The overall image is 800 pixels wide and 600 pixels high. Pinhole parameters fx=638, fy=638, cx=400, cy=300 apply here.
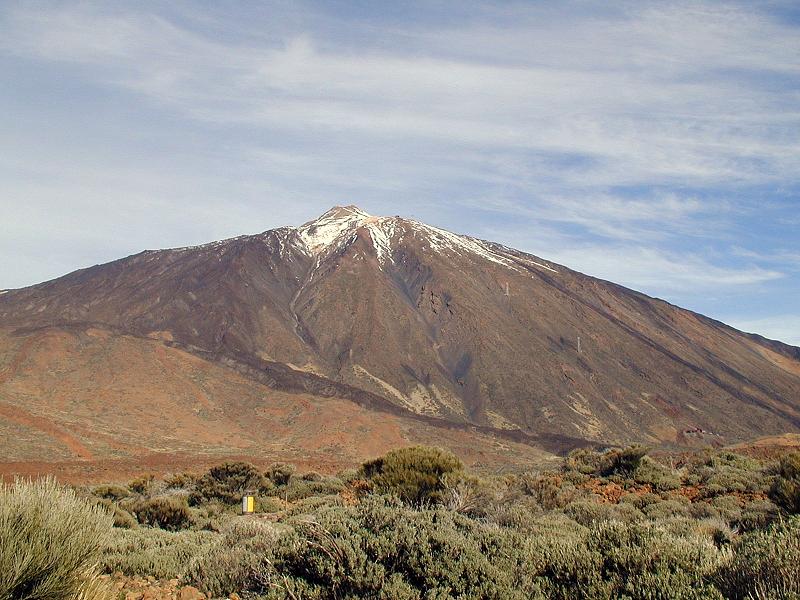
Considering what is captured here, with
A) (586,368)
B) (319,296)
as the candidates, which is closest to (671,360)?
(586,368)

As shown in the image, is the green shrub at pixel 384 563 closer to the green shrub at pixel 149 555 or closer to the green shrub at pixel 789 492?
the green shrub at pixel 149 555

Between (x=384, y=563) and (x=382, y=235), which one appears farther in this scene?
(x=382, y=235)

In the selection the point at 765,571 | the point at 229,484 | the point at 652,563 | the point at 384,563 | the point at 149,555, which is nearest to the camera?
the point at 765,571

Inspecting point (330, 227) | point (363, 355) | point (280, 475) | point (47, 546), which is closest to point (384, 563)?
point (47, 546)

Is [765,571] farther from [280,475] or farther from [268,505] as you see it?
[280,475]

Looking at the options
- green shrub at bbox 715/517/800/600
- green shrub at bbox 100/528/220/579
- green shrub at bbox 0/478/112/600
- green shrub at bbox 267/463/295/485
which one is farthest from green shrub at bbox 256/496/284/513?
green shrub at bbox 715/517/800/600

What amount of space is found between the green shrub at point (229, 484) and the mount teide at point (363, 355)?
62.4 feet

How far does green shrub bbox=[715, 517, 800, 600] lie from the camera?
3.74 metres

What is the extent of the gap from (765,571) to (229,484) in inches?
595

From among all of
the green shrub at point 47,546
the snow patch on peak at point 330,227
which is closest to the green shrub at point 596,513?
the green shrub at point 47,546

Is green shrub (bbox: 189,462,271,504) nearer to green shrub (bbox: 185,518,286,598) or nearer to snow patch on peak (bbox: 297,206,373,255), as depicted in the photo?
green shrub (bbox: 185,518,286,598)

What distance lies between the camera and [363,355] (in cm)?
7812

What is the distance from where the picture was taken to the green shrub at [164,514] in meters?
11.8

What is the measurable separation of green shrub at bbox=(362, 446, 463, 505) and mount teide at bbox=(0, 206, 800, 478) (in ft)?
86.6
